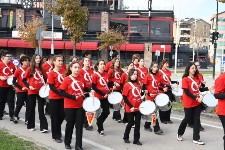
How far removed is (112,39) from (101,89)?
3906cm

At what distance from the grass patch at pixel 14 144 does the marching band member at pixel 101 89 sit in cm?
210

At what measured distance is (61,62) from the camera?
8.46 metres

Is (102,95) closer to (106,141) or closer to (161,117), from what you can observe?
(106,141)

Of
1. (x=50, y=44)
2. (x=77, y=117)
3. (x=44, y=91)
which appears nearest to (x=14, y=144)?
(x=77, y=117)

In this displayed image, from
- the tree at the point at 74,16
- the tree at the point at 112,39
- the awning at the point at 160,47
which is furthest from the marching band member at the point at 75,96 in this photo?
the awning at the point at 160,47

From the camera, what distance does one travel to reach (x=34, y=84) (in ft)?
30.9

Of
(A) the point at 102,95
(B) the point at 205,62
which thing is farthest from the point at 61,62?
(B) the point at 205,62

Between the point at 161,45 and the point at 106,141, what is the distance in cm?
4528

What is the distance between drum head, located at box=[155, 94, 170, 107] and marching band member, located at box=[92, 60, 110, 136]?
126 cm

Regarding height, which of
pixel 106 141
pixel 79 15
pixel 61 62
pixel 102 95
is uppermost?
pixel 79 15

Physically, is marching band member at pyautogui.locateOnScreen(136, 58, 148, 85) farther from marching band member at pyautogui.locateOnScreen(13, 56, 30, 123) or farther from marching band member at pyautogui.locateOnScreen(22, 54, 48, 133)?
marching band member at pyautogui.locateOnScreen(13, 56, 30, 123)

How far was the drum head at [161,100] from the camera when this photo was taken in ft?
30.5

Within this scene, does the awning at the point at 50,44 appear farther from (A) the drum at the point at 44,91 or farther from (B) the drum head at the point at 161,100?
(B) the drum head at the point at 161,100

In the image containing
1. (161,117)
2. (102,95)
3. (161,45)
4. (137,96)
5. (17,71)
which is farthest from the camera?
(161,45)
